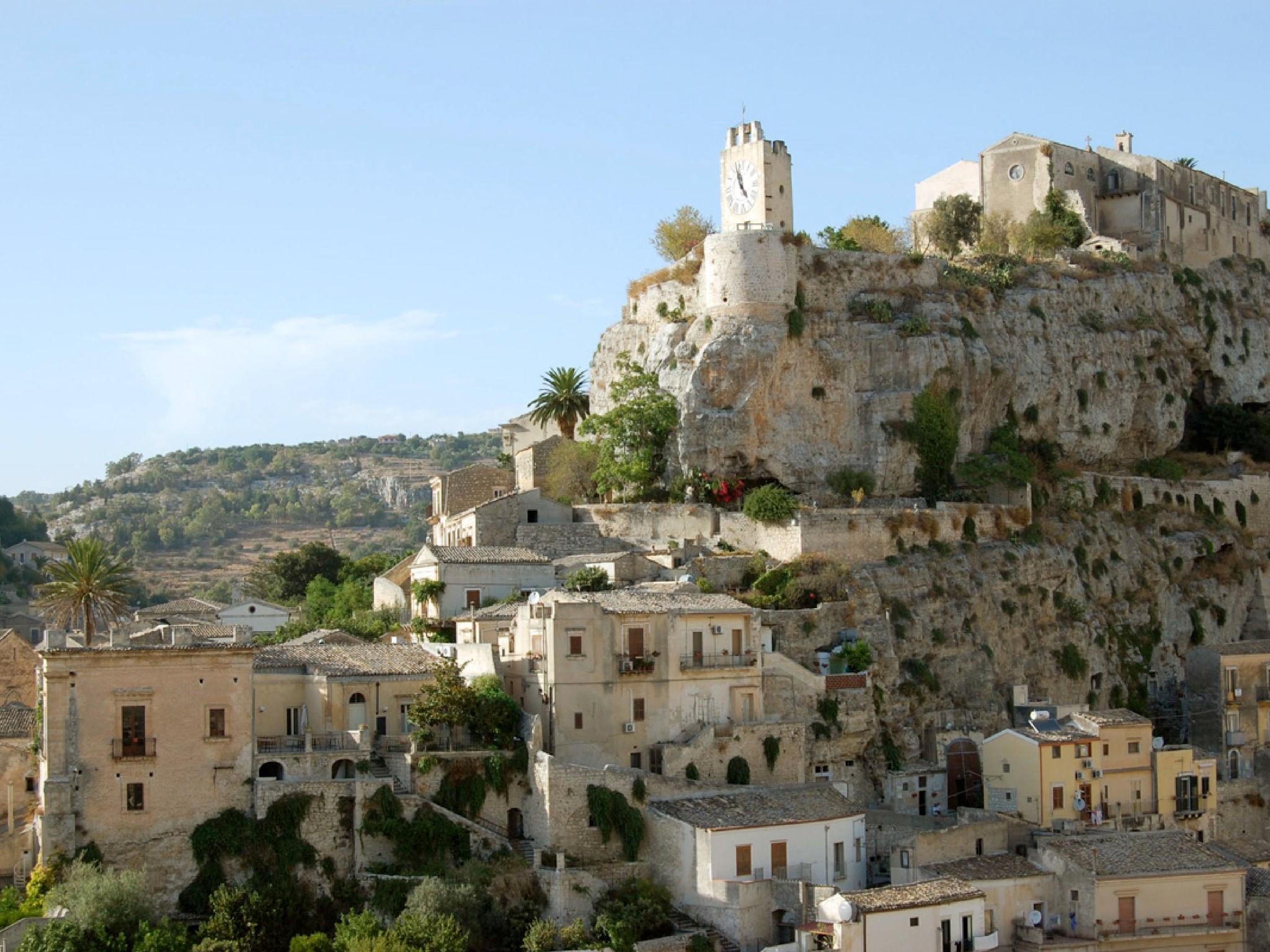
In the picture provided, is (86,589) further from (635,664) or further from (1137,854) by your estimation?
(1137,854)

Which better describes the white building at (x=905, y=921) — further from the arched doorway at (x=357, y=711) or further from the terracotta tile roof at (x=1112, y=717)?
the arched doorway at (x=357, y=711)

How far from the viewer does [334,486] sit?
148 m

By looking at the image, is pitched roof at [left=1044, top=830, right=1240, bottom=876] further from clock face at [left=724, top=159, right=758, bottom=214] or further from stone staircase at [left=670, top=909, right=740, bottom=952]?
clock face at [left=724, top=159, right=758, bottom=214]

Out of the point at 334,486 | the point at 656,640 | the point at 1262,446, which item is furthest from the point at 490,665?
the point at 334,486

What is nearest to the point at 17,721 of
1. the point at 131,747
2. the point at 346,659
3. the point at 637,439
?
the point at 131,747

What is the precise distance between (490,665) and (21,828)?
37.6 feet

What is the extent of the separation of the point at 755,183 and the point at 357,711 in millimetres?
24076

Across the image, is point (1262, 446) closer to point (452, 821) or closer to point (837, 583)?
point (837, 583)

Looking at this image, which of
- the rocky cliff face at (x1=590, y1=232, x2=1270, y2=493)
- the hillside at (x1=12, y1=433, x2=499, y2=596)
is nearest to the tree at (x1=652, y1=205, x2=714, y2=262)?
the rocky cliff face at (x1=590, y1=232, x2=1270, y2=493)

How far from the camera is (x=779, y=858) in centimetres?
4278

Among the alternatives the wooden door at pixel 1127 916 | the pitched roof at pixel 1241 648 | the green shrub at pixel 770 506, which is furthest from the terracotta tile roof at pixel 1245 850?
the green shrub at pixel 770 506

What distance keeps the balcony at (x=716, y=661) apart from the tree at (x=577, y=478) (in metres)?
14.0

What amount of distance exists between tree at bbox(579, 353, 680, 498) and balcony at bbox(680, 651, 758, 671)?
38.9ft

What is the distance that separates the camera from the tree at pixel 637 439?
58500 mm
